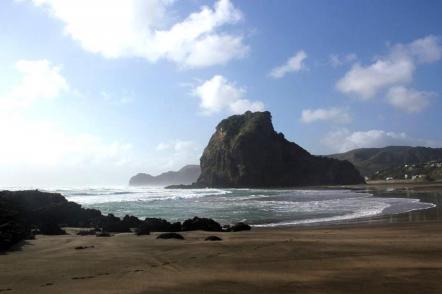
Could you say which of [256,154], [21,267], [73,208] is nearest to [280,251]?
[21,267]

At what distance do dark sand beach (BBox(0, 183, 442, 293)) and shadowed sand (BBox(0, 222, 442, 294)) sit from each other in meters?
0.02

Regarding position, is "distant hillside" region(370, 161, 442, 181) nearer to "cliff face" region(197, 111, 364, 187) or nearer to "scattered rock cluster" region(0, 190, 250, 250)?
"cliff face" region(197, 111, 364, 187)

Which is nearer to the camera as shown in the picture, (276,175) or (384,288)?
(384,288)

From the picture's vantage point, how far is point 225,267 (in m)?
9.69

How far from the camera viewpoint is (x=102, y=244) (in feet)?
43.9

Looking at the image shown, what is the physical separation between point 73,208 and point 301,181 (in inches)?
4503

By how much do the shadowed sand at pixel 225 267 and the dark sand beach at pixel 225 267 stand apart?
18mm

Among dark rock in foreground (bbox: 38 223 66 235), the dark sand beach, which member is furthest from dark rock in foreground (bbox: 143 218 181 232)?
the dark sand beach

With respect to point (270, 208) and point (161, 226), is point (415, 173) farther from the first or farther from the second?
point (161, 226)

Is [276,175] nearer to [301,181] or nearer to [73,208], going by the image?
[301,181]

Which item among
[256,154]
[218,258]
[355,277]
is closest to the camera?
[355,277]

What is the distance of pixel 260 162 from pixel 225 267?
120344mm

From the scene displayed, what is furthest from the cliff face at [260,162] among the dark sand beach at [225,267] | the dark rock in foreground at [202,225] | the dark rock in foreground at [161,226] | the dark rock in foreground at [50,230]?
→ the dark sand beach at [225,267]

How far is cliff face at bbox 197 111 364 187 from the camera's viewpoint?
423 feet
